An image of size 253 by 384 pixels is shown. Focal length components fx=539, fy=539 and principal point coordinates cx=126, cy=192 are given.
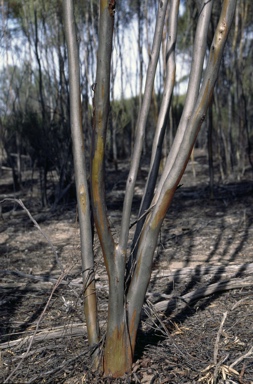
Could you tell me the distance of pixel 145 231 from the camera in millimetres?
2199

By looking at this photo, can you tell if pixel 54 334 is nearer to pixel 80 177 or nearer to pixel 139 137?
pixel 80 177

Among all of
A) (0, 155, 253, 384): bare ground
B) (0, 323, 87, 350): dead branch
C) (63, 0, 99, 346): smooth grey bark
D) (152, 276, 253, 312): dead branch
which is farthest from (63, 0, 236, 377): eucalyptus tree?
(152, 276, 253, 312): dead branch

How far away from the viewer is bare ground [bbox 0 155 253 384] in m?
2.24

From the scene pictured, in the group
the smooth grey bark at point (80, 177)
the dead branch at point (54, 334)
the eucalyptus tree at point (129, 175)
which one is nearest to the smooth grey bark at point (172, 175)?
the eucalyptus tree at point (129, 175)

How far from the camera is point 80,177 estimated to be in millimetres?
2215

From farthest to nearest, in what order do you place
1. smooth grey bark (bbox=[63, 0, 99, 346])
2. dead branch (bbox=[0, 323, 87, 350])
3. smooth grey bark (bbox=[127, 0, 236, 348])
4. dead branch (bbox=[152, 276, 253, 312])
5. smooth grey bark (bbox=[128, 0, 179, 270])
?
dead branch (bbox=[152, 276, 253, 312]) < dead branch (bbox=[0, 323, 87, 350]) < smooth grey bark (bbox=[128, 0, 179, 270]) < smooth grey bark (bbox=[63, 0, 99, 346]) < smooth grey bark (bbox=[127, 0, 236, 348])

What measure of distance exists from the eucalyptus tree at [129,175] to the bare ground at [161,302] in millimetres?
131

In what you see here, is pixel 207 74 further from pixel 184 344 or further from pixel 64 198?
pixel 64 198

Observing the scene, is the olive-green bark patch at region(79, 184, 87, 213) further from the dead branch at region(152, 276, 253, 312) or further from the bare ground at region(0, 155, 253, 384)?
the dead branch at region(152, 276, 253, 312)

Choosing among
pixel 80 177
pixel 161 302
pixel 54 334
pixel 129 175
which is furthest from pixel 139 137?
pixel 161 302

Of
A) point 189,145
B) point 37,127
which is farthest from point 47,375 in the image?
point 37,127

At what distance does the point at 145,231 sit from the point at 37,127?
19.0 ft

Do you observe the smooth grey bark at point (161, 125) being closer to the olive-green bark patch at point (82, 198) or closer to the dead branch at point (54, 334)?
the olive-green bark patch at point (82, 198)

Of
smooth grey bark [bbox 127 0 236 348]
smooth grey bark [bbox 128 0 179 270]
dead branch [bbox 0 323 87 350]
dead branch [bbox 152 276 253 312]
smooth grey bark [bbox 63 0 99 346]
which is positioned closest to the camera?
smooth grey bark [bbox 127 0 236 348]
